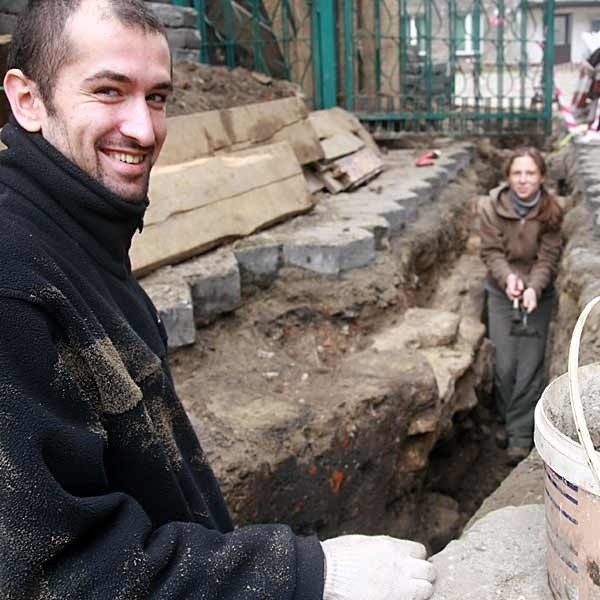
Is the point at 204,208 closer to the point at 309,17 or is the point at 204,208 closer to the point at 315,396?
the point at 315,396

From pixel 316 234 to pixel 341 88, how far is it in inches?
201

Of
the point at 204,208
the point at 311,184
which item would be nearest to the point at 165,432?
the point at 204,208

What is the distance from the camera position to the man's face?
4.56 ft

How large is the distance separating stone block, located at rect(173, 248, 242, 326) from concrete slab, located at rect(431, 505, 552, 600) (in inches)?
95.8

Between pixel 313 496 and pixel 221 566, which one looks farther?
pixel 313 496

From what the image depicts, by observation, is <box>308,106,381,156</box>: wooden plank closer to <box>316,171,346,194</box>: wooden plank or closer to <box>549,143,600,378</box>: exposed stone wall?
<box>316,171,346,194</box>: wooden plank

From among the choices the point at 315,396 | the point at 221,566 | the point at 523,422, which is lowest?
the point at 523,422

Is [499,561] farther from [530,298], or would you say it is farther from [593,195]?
[593,195]

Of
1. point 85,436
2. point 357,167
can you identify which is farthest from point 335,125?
point 85,436

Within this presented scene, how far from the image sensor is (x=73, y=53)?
1.38 m

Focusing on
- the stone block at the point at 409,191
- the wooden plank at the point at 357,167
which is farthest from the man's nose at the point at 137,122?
the wooden plank at the point at 357,167

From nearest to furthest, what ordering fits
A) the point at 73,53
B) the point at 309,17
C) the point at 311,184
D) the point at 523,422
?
the point at 73,53, the point at 523,422, the point at 311,184, the point at 309,17

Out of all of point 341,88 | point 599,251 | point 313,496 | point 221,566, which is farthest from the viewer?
point 341,88

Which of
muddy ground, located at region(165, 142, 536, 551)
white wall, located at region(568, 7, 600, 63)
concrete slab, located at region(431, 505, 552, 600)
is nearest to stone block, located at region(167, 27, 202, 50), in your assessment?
muddy ground, located at region(165, 142, 536, 551)
